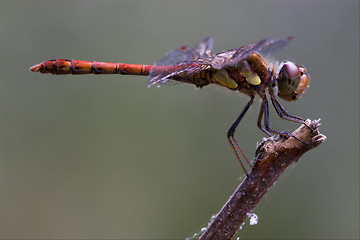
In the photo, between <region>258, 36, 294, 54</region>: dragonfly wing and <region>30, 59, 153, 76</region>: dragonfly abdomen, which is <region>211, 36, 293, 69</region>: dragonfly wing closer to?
<region>258, 36, 294, 54</region>: dragonfly wing

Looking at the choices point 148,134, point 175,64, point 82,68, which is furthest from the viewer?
point 148,134

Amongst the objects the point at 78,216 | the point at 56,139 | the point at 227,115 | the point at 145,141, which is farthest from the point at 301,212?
the point at 56,139

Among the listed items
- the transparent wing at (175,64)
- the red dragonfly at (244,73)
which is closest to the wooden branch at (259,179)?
the red dragonfly at (244,73)

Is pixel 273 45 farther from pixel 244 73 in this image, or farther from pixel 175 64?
pixel 175 64

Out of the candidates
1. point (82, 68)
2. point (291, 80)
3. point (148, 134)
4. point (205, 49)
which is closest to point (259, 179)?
point (291, 80)

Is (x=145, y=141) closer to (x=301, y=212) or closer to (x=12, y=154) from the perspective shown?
(x=12, y=154)

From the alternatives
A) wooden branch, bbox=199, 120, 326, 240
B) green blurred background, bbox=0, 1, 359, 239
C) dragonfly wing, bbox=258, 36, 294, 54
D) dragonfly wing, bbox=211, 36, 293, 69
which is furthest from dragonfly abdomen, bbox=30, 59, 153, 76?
wooden branch, bbox=199, 120, 326, 240

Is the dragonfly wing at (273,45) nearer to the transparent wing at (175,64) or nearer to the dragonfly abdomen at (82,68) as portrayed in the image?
the transparent wing at (175,64)
